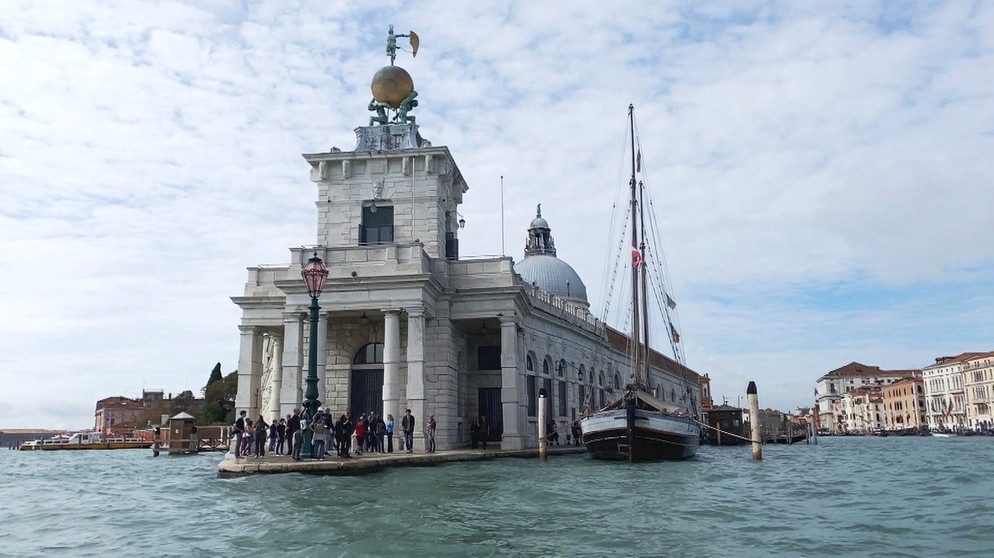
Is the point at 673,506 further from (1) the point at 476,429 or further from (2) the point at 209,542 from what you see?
(1) the point at 476,429

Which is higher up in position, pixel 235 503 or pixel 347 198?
pixel 347 198

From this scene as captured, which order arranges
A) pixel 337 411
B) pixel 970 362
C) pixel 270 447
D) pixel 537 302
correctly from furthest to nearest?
1. pixel 970 362
2. pixel 537 302
3. pixel 337 411
4. pixel 270 447

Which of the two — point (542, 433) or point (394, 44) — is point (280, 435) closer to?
point (542, 433)

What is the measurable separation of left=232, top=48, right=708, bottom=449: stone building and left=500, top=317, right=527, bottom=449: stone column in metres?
0.04

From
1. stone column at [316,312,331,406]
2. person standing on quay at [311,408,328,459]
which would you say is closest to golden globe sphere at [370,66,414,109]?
stone column at [316,312,331,406]

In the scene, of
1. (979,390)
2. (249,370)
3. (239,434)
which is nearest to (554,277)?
(249,370)

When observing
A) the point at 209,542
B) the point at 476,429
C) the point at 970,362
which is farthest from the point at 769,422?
the point at 209,542

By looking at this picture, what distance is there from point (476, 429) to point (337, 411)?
511 centimetres

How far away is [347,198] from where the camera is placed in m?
31.4

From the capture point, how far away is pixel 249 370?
29562mm

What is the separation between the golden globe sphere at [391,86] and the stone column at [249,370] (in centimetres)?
1069

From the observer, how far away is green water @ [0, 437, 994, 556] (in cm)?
1017

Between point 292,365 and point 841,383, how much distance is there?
13950 centimetres

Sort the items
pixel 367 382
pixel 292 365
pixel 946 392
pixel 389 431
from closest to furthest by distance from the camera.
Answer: pixel 389 431 < pixel 292 365 < pixel 367 382 < pixel 946 392
